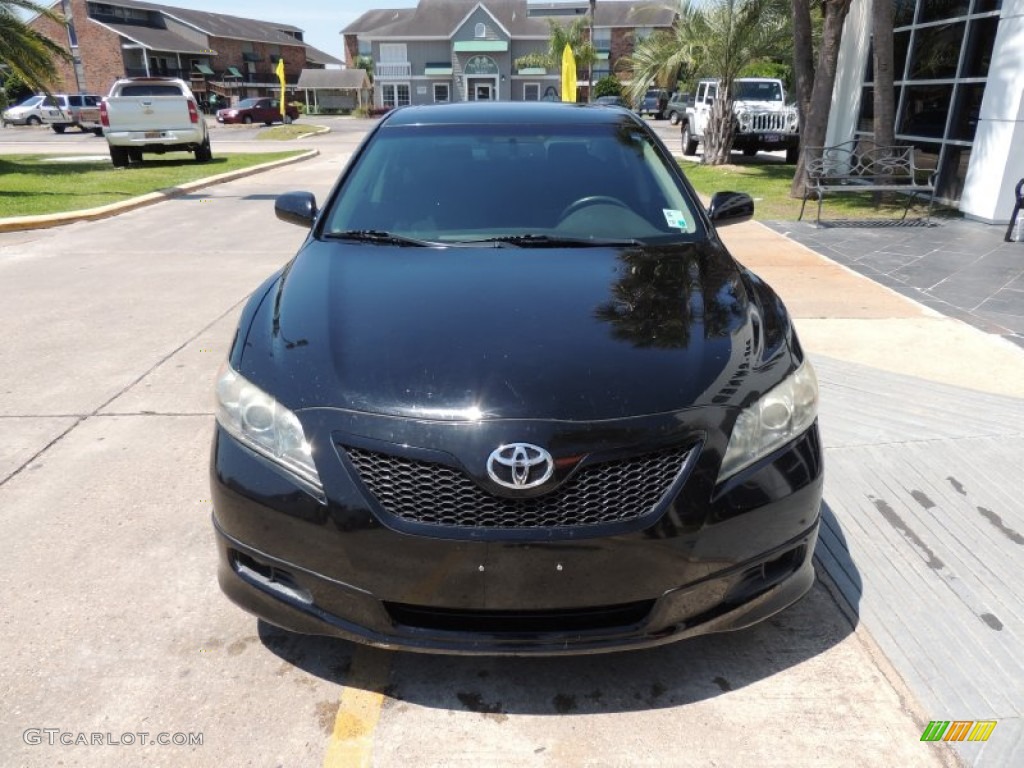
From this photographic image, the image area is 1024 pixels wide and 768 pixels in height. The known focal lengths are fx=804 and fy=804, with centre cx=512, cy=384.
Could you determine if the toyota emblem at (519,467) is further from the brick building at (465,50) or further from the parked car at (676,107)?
→ the brick building at (465,50)

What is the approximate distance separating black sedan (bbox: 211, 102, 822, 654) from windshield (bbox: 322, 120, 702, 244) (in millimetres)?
659

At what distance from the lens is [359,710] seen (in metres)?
2.37

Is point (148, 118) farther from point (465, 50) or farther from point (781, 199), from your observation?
point (465, 50)

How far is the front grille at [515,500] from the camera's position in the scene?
2059 millimetres

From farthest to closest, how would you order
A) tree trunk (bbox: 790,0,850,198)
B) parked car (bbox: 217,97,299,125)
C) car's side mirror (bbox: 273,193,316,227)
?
parked car (bbox: 217,97,299,125), tree trunk (bbox: 790,0,850,198), car's side mirror (bbox: 273,193,316,227)

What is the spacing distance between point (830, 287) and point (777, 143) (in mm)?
13355

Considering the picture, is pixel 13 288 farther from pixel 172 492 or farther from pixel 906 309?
pixel 906 309

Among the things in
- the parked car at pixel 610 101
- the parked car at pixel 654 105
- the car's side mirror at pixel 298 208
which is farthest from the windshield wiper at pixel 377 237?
the parked car at pixel 654 105

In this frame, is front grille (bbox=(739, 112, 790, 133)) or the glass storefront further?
front grille (bbox=(739, 112, 790, 133))

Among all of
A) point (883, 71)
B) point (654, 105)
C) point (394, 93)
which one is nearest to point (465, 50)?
point (394, 93)

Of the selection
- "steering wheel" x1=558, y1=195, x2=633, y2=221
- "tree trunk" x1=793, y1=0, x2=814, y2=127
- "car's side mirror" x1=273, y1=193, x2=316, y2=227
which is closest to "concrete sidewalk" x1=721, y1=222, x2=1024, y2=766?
"steering wheel" x1=558, y1=195, x2=633, y2=221

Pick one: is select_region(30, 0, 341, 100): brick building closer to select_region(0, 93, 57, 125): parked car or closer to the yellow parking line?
select_region(0, 93, 57, 125): parked car

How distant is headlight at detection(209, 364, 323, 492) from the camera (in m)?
2.18

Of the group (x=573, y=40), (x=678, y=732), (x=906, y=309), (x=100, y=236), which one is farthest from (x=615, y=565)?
(x=573, y=40)
